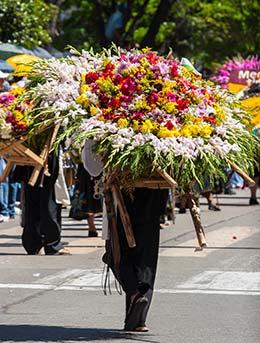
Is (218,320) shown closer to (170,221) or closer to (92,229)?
(92,229)

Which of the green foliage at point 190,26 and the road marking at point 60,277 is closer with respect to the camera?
the road marking at point 60,277

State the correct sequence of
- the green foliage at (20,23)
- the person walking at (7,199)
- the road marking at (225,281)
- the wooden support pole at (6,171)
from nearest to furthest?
the wooden support pole at (6,171) < the road marking at (225,281) < the person walking at (7,199) < the green foliage at (20,23)

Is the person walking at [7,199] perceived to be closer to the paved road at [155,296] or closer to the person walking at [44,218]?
the paved road at [155,296]

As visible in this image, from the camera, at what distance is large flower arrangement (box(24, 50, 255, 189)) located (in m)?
8.09

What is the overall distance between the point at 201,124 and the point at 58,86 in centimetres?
105

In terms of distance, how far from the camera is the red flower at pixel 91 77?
8.41 meters

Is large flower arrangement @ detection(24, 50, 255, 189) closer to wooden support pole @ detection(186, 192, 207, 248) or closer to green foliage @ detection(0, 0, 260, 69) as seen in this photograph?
wooden support pole @ detection(186, 192, 207, 248)

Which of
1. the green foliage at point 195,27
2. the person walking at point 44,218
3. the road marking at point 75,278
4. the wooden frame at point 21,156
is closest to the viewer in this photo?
the wooden frame at point 21,156

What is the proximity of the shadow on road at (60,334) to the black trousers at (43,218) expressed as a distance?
462 centimetres

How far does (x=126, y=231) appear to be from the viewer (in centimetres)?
830

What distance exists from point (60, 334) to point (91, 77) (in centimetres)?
182

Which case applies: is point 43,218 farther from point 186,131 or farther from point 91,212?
point 186,131

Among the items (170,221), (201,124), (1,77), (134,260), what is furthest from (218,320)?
(170,221)

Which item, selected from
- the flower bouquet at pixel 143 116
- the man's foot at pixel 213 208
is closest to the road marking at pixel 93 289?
the flower bouquet at pixel 143 116
